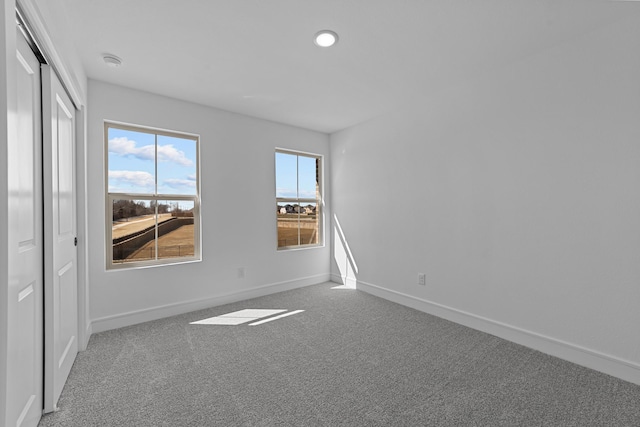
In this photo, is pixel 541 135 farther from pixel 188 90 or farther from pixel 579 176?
pixel 188 90

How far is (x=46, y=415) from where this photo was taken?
171 centimetres

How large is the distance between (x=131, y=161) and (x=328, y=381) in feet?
9.63

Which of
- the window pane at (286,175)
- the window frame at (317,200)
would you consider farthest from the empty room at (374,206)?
the window frame at (317,200)

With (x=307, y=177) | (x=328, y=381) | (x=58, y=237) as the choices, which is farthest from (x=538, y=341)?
(x=58, y=237)

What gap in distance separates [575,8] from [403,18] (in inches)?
43.9

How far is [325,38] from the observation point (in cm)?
219

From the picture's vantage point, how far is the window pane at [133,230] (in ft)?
9.96

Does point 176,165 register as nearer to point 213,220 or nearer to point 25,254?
point 213,220

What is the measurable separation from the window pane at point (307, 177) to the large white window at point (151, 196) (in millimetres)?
1579

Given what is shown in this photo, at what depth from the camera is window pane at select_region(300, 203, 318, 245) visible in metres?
4.56

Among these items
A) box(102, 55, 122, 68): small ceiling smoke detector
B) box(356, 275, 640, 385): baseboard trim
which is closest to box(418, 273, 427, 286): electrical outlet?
box(356, 275, 640, 385): baseboard trim

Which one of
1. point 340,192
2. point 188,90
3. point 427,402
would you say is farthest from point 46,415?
point 340,192

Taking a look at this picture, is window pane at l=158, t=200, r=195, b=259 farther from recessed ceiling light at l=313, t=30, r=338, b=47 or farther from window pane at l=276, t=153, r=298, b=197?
recessed ceiling light at l=313, t=30, r=338, b=47

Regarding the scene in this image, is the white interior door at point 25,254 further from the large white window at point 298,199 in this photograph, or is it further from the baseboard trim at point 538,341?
the baseboard trim at point 538,341
